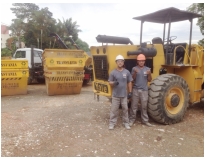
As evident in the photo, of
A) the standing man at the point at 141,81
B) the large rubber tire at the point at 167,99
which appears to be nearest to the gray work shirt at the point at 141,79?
the standing man at the point at 141,81

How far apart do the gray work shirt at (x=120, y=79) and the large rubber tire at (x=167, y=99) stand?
0.57 m

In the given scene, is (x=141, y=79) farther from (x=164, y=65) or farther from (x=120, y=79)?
(x=164, y=65)

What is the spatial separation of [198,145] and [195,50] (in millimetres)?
2830

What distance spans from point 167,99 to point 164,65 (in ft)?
2.94

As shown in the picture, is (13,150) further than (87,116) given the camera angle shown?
No

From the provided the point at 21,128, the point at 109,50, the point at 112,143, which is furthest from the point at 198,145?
the point at 21,128

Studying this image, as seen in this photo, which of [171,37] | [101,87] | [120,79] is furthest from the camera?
[171,37]

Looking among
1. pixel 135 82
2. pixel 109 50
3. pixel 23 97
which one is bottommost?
pixel 23 97

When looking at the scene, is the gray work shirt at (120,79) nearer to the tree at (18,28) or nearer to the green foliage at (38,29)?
the green foliage at (38,29)

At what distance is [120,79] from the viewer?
457 cm

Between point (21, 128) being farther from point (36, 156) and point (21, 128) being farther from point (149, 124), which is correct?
point (149, 124)

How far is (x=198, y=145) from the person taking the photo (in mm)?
3916

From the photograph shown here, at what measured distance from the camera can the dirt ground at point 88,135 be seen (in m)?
3.63

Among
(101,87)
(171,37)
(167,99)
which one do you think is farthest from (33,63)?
(167,99)
